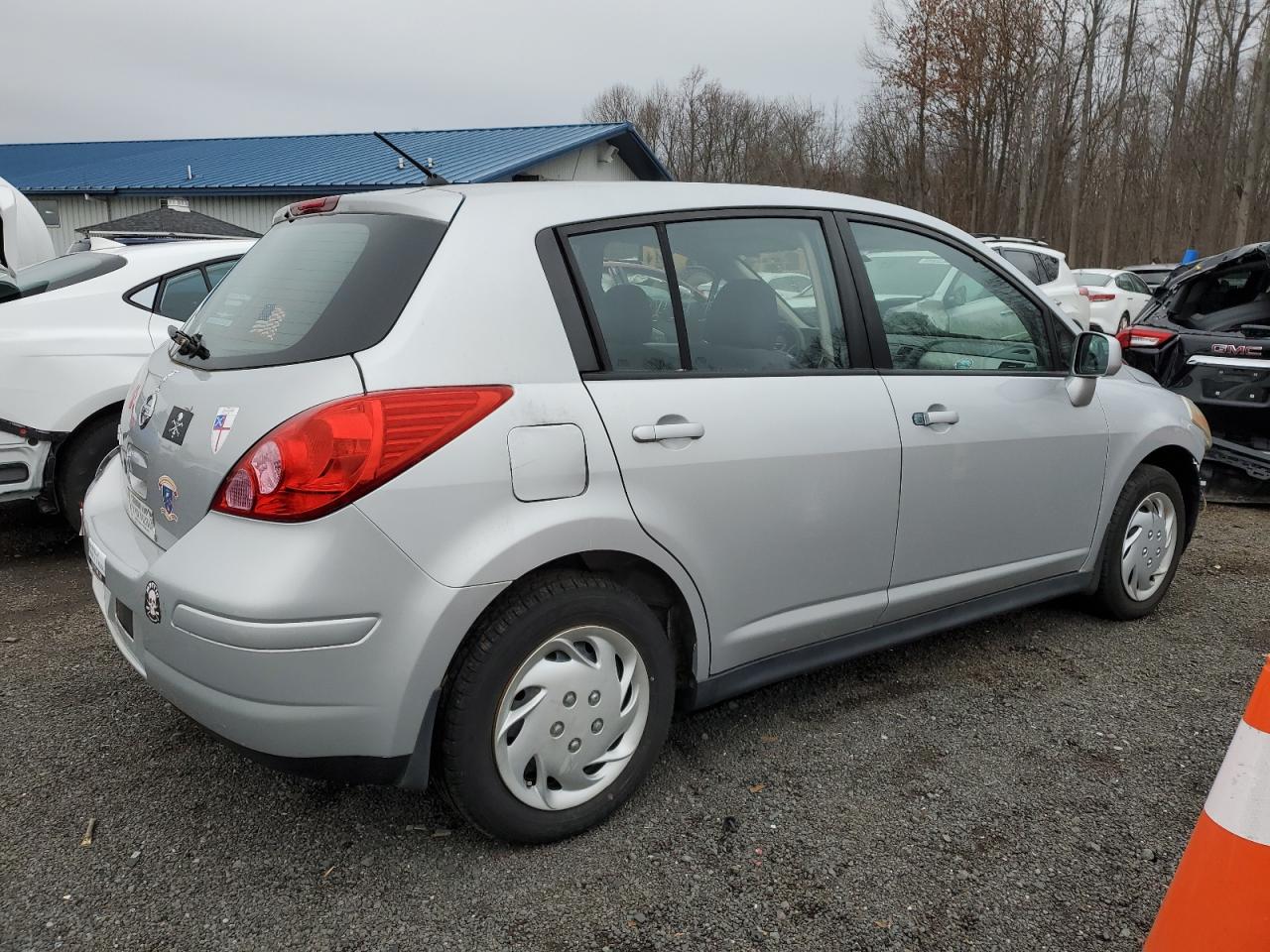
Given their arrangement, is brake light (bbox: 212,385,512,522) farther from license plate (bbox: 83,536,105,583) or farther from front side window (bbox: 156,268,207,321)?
front side window (bbox: 156,268,207,321)

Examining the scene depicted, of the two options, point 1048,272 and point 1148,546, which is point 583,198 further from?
point 1048,272

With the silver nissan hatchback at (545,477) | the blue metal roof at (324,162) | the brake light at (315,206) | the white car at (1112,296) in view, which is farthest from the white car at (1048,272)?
the blue metal roof at (324,162)

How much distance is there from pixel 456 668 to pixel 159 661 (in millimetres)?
705

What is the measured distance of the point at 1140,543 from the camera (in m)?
4.00

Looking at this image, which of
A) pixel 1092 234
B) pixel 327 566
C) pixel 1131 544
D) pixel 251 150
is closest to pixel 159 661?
pixel 327 566

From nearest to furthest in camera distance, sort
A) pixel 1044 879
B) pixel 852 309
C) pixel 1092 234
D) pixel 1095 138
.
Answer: pixel 1044 879
pixel 852 309
pixel 1095 138
pixel 1092 234

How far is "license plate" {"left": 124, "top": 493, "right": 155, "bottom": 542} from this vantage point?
2.50m

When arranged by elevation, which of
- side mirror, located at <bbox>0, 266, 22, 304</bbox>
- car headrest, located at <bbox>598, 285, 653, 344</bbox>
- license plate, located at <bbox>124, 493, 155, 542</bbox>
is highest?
car headrest, located at <bbox>598, 285, 653, 344</bbox>

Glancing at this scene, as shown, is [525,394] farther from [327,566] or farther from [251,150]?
[251,150]

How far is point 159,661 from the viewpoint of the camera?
2.26m

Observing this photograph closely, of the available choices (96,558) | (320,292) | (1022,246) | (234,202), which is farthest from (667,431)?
(234,202)

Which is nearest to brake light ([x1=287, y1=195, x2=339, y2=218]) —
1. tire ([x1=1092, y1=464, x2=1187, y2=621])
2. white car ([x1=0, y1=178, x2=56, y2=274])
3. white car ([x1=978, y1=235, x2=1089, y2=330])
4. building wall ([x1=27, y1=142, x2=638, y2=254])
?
tire ([x1=1092, y1=464, x2=1187, y2=621])

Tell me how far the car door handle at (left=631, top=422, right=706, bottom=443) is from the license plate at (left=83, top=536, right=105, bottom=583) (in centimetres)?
148

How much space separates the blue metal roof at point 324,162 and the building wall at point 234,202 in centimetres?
28
